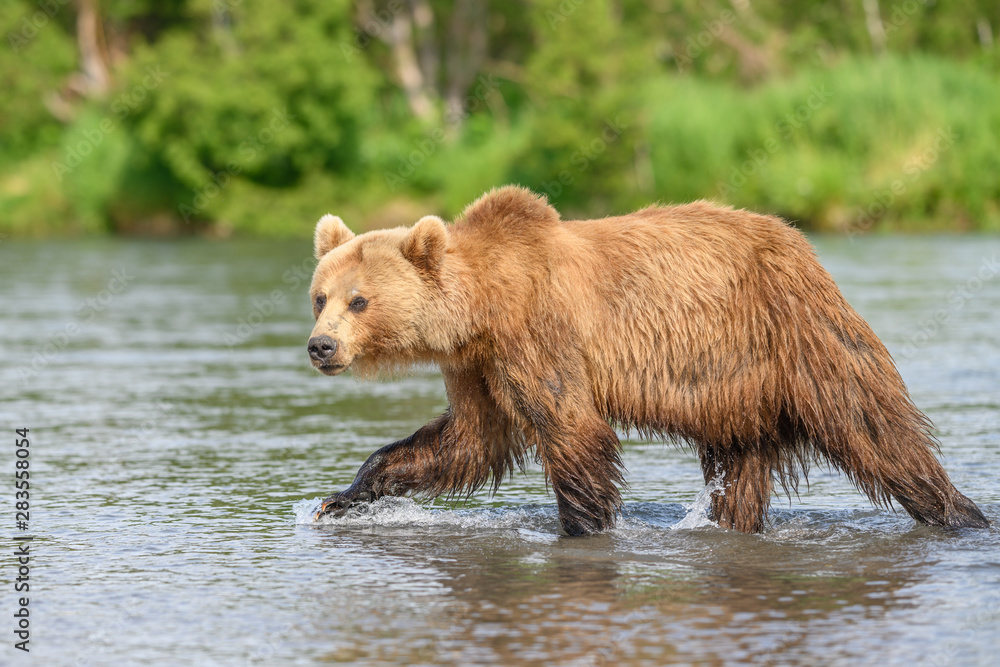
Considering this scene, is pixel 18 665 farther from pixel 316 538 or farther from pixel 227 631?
pixel 316 538

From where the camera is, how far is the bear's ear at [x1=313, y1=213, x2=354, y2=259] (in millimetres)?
6551

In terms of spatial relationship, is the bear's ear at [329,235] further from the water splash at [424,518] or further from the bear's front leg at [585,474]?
the bear's front leg at [585,474]

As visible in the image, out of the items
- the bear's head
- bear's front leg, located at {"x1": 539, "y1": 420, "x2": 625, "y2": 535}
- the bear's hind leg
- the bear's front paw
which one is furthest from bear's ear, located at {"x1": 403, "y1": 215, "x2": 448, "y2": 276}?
the bear's hind leg

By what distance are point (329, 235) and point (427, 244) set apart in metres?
0.62

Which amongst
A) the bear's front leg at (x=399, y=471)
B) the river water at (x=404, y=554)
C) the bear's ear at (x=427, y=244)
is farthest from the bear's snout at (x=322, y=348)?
the bear's front leg at (x=399, y=471)

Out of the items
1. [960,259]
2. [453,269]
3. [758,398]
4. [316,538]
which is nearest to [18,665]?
[316,538]

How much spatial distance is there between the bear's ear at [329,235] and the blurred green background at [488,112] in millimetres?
21646

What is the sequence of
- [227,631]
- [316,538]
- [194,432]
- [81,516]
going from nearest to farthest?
[227,631] → [316,538] → [81,516] → [194,432]

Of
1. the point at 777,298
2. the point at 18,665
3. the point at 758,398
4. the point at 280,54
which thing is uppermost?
the point at 280,54

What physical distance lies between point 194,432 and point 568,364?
4038mm

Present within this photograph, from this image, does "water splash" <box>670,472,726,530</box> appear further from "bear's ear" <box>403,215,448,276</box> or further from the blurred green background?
the blurred green background

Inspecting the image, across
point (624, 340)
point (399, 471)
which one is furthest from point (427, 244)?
point (399, 471)

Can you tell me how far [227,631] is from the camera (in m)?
5.04

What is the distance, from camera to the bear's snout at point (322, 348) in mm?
5961
